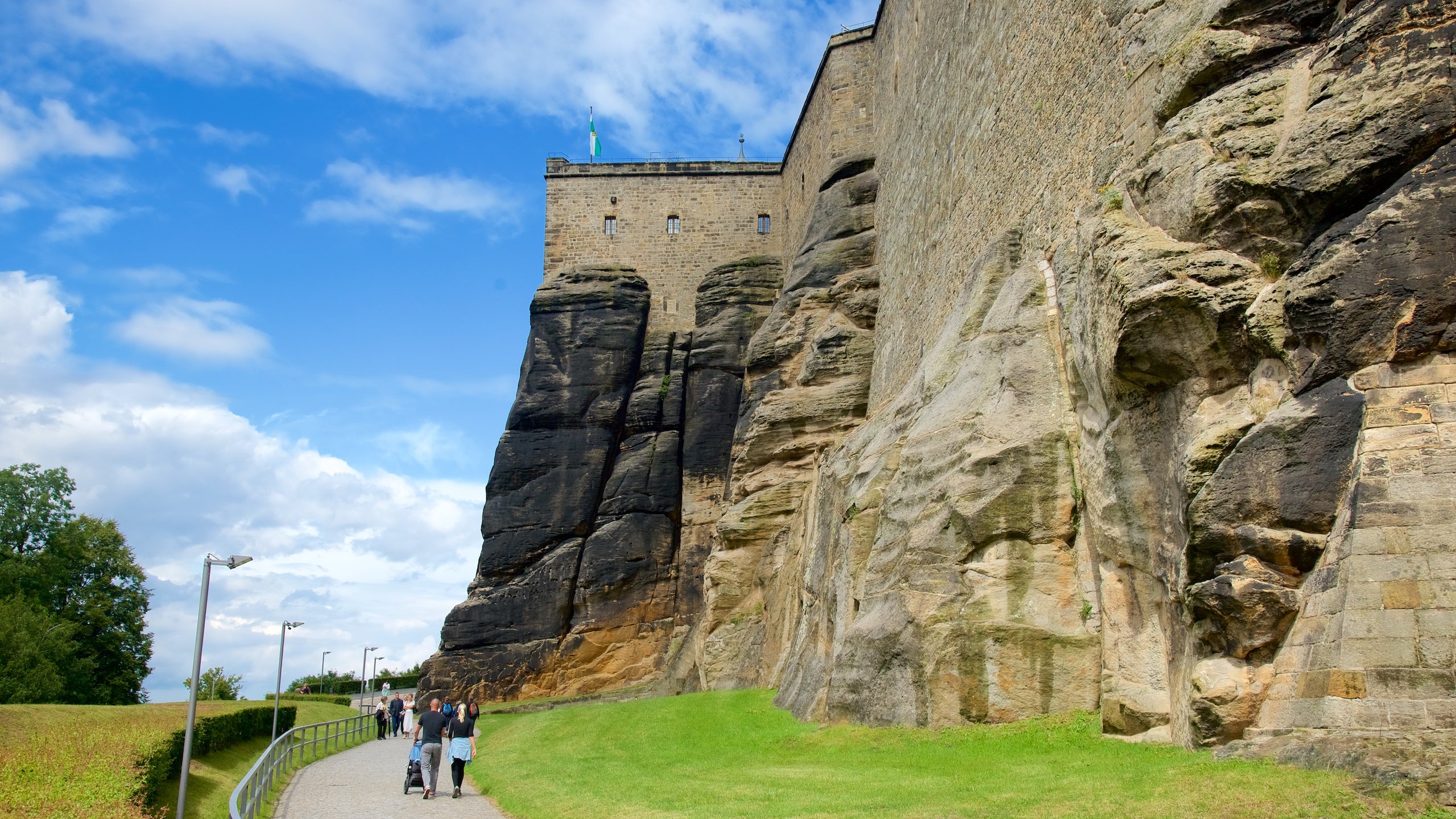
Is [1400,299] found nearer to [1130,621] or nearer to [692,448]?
[1130,621]

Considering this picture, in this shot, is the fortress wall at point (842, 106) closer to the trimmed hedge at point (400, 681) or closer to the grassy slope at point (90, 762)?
the grassy slope at point (90, 762)

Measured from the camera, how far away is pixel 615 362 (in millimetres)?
38594

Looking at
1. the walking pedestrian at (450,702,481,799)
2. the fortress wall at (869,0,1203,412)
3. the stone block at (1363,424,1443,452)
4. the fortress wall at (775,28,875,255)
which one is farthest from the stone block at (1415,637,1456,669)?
the fortress wall at (775,28,875,255)

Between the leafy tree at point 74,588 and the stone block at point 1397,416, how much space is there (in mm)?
33842

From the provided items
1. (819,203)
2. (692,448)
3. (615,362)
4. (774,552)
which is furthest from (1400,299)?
(615,362)

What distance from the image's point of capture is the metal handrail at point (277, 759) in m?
11.3

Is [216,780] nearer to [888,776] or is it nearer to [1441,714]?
[888,776]

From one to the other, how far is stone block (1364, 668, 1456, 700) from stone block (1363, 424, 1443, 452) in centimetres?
165

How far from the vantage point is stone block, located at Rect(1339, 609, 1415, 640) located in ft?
26.9

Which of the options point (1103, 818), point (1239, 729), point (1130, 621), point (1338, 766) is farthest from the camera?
point (1130, 621)

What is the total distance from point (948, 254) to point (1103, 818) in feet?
47.8

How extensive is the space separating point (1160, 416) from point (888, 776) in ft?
14.9

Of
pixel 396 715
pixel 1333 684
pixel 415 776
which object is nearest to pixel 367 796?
pixel 415 776

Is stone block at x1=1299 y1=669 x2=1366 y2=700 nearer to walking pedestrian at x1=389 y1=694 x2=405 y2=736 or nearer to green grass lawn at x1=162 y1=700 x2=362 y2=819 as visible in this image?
green grass lawn at x1=162 y1=700 x2=362 y2=819
